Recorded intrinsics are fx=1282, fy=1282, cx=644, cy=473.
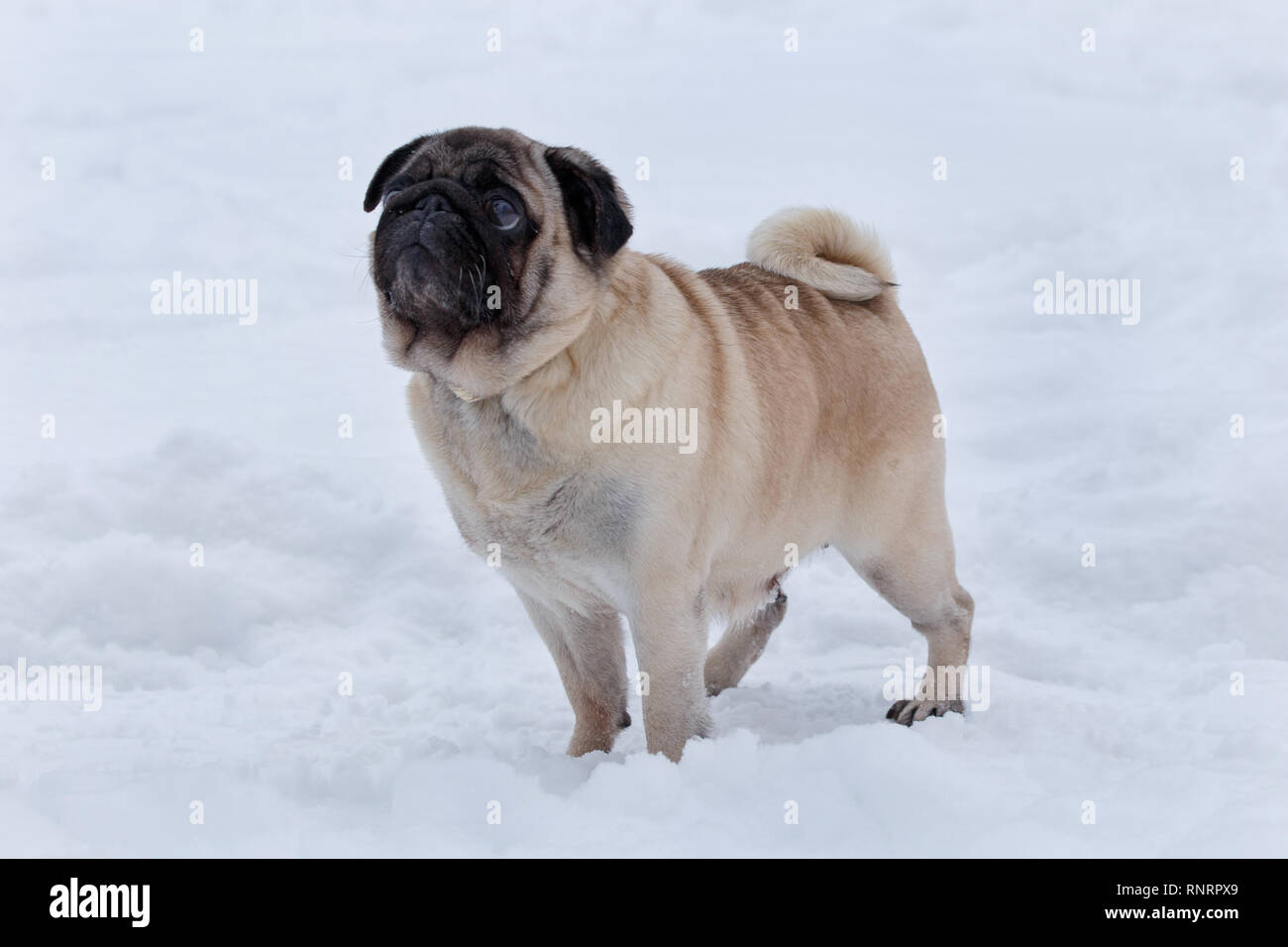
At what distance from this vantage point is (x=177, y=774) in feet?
13.0

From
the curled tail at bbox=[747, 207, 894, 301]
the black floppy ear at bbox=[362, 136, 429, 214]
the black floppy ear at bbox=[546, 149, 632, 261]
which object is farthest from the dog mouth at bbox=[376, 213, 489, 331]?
the curled tail at bbox=[747, 207, 894, 301]

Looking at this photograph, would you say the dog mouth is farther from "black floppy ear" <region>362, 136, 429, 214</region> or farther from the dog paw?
the dog paw

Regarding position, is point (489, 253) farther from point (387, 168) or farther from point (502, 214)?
point (387, 168)

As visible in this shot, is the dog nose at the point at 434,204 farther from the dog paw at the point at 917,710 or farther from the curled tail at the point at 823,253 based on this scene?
the dog paw at the point at 917,710

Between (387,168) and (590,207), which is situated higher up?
(387,168)

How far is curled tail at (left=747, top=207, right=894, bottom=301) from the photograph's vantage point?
5.04 m

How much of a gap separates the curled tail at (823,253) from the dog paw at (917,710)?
1.65 meters

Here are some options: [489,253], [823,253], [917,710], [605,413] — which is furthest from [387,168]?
[917,710]

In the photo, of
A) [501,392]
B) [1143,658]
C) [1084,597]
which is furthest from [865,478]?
A: [1084,597]

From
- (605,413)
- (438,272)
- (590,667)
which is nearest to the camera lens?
(438,272)

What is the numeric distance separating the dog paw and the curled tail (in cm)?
165

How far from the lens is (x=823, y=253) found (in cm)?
521

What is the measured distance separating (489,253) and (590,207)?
398 millimetres

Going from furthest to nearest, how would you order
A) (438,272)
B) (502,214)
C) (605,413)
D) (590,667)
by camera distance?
(590,667)
(605,413)
(502,214)
(438,272)
